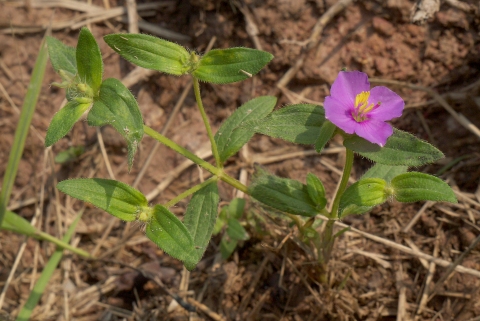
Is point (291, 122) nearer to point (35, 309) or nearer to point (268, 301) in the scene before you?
point (268, 301)

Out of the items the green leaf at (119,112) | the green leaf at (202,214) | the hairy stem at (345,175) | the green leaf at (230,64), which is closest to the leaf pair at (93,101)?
the green leaf at (119,112)

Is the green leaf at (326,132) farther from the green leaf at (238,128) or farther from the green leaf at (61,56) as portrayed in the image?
the green leaf at (61,56)

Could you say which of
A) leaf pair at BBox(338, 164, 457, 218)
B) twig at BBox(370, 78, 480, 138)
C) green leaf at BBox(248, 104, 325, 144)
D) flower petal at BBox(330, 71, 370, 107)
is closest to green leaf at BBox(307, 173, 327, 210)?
leaf pair at BBox(338, 164, 457, 218)

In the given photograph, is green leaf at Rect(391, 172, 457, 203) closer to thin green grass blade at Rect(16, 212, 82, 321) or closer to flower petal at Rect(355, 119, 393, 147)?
flower petal at Rect(355, 119, 393, 147)

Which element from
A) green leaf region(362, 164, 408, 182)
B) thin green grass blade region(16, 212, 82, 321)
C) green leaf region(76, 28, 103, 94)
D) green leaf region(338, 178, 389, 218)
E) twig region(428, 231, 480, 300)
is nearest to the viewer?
green leaf region(338, 178, 389, 218)

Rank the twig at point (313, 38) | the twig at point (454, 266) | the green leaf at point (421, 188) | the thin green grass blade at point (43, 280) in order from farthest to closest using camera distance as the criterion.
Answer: the twig at point (313, 38) < the thin green grass blade at point (43, 280) < the twig at point (454, 266) < the green leaf at point (421, 188)

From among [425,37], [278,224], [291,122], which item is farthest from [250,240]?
[425,37]
